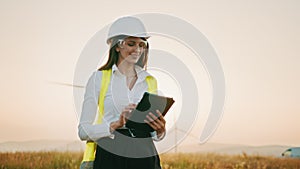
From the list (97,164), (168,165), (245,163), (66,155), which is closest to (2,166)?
(66,155)

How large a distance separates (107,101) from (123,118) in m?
0.13

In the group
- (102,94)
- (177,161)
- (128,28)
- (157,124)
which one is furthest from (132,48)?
(177,161)

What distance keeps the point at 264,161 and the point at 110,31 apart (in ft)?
10.1

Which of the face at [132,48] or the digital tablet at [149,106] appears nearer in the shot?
the digital tablet at [149,106]

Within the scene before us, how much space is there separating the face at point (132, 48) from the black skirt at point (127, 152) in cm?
27

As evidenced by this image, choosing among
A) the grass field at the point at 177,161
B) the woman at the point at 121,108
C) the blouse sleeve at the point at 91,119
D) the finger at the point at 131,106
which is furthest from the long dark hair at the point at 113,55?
the grass field at the point at 177,161

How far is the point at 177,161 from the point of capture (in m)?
4.31

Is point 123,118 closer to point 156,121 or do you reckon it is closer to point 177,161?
point 156,121

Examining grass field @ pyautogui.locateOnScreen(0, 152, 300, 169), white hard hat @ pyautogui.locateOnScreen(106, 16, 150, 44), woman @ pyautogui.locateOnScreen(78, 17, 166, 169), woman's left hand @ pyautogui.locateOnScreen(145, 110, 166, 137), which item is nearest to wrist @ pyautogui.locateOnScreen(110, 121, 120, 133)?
woman @ pyautogui.locateOnScreen(78, 17, 166, 169)

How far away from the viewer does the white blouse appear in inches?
68.2

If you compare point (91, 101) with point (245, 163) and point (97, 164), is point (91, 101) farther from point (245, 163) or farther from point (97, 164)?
point (245, 163)

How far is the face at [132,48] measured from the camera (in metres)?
1.79

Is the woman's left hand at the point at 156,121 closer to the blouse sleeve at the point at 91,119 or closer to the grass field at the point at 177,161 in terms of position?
the blouse sleeve at the point at 91,119

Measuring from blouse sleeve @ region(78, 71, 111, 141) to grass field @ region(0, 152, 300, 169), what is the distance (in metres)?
2.44
